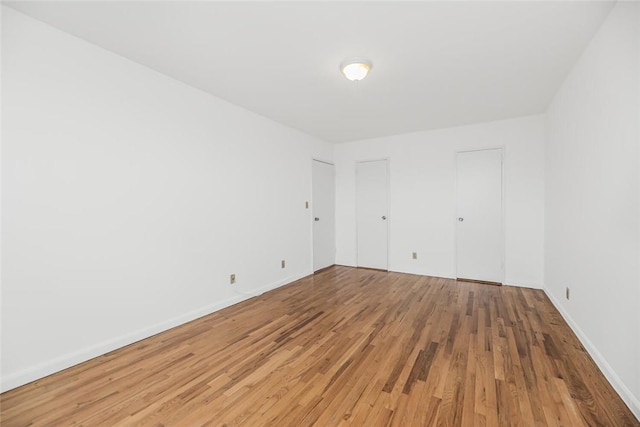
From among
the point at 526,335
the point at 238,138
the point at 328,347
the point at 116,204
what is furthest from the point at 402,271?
the point at 116,204

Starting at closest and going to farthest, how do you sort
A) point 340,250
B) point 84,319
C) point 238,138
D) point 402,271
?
point 84,319 < point 238,138 < point 402,271 < point 340,250

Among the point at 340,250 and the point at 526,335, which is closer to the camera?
the point at 526,335

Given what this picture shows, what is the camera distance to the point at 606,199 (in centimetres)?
187

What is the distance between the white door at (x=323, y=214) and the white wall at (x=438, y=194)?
176 millimetres

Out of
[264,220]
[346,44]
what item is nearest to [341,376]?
[264,220]

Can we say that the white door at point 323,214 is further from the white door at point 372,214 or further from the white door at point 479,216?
the white door at point 479,216

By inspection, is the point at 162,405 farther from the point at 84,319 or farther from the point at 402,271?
the point at 402,271

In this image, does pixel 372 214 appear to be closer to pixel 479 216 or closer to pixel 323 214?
pixel 323 214

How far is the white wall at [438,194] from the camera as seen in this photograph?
12.6 ft

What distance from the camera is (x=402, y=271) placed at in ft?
15.7

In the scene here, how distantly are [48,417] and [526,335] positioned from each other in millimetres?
3540

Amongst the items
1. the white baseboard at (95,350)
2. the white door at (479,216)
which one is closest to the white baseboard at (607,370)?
the white door at (479,216)

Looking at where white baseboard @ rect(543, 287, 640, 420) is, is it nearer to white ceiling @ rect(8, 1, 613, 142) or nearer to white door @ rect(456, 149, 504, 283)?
white door @ rect(456, 149, 504, 283)

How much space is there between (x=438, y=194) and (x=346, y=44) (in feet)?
10.2
